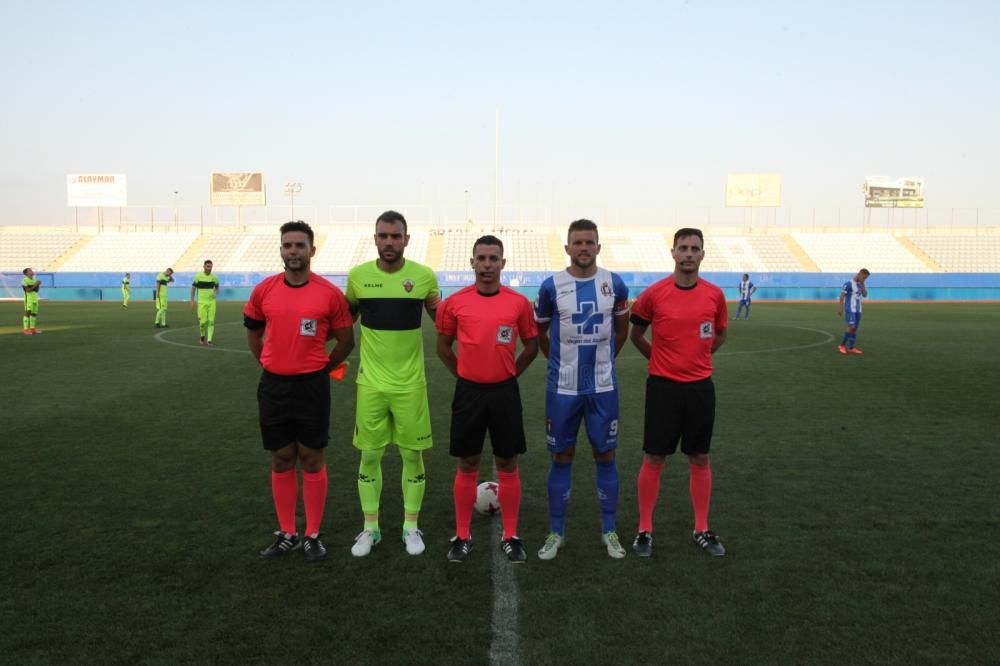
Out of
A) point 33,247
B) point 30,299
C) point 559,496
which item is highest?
point 33,247

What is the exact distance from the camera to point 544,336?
4.99 m

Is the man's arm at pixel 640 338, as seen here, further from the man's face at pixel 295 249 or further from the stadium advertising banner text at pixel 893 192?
the stadium advertising banner text at pixel 893 192

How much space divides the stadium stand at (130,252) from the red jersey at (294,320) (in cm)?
5543

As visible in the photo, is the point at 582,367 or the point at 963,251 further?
the point at 963,251

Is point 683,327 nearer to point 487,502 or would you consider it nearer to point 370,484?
point 487,502

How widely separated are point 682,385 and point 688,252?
893mm

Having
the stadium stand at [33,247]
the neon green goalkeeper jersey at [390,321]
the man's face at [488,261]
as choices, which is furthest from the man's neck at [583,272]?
the stadium stand at [33,247]

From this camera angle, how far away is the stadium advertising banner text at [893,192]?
66.9 m

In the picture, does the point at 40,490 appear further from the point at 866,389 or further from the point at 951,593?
the point at 866,389

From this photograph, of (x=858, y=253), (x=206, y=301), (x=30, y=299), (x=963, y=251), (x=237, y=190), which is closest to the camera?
(x=206, y=301)

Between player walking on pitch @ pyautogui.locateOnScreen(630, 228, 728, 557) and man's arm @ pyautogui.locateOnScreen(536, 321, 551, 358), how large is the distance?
0.67m

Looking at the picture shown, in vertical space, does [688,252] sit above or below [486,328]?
above

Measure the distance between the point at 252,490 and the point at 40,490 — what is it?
67.7 inches

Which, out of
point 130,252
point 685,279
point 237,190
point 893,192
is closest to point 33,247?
point 130,252
